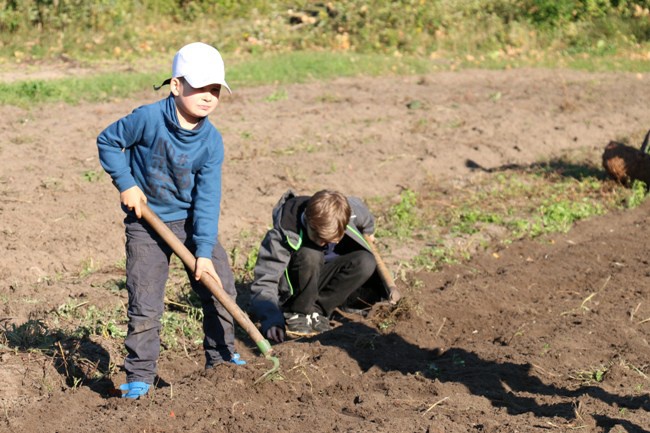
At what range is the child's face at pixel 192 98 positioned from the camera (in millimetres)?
4254

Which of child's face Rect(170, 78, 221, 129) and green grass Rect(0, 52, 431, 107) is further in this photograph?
green grass Rect(0, 52, 431, 107)

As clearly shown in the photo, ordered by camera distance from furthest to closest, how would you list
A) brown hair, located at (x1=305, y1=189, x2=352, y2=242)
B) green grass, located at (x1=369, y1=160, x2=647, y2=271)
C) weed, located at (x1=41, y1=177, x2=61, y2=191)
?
weed, located at (x1=41, y1=177, x2=61, y2=191) → green grass, located at (x1=369, y1=160, x2=647, y2=271) → brown hair, located at (x1=305, y1=189, x2=352, y2=242)

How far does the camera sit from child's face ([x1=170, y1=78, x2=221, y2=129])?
4254 mm

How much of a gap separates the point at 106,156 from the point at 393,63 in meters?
10.7

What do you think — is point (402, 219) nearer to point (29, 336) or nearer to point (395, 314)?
point (395, 314)

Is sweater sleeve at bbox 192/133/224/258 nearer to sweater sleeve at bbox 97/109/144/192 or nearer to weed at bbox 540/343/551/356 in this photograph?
sweater sleeve at bbox 97/109/144/192

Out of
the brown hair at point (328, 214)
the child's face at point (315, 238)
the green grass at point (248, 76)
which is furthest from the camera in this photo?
the green grass at point (248, 76)

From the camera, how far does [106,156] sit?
14.1 feet

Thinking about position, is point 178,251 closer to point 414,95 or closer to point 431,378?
point 431,378

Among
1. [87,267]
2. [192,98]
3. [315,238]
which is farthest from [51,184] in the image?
[192,98]

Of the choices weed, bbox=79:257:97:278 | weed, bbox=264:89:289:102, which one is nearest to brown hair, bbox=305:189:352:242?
weed, bbox=79:257:97:278

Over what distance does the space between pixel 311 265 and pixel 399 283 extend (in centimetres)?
97

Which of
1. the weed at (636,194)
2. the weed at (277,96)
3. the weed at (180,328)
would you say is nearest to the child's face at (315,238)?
the weed at (180,328)

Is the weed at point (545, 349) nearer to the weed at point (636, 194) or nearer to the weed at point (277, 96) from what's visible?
the weed at point (636, 194)
